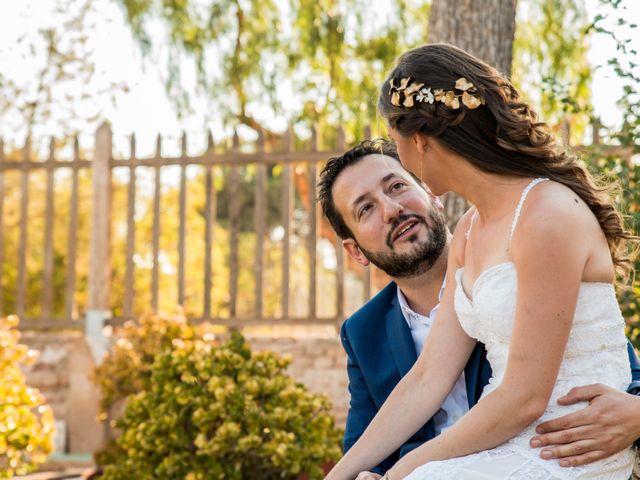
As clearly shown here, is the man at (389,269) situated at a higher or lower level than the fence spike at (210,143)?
lower

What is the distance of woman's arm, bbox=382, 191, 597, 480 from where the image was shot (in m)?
2.07

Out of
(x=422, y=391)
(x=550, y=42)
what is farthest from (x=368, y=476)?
(x=550, y=42)

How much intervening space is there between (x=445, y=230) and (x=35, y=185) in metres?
9.96

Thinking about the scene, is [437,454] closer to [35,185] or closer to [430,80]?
[430,80]

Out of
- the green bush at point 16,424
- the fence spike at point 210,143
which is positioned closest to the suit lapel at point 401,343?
the green bush at point 16,424

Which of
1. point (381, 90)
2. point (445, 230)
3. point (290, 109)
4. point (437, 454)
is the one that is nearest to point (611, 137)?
point (445, 230)

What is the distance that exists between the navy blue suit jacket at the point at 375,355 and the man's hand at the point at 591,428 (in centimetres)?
59

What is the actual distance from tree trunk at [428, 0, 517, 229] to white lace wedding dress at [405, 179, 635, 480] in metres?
2.80

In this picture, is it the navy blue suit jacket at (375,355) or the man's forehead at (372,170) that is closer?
the navy blue suit jacket at (375,355)

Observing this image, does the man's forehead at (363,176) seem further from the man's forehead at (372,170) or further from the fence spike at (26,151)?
the fence spike at (26,151)

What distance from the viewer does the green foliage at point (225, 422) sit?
14.3ft

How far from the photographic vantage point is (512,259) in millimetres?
2193

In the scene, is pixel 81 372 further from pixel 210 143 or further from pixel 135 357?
pixel 210 143

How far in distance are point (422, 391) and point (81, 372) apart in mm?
6000
